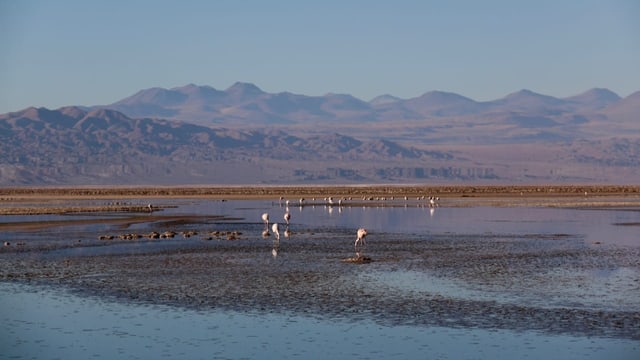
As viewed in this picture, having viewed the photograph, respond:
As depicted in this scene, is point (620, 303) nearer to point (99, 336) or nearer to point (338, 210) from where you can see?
point (99, 336)

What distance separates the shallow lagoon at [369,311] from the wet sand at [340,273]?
3.3 inches

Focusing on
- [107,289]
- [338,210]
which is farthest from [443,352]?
[338,210]

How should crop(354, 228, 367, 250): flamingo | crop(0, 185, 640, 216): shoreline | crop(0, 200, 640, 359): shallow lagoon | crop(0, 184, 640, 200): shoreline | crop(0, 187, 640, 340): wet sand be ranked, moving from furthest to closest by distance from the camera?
crop(0, 184, 640, 200): shoreline
crop(0, 185, 640, 216): shoreline
crop(354, 228, 367, 250): flamingo
crop(0, 187, 640, 340): wet sand
crop(0, 200, 640, 359): shallow lagoon

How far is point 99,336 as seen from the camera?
65.1 feet

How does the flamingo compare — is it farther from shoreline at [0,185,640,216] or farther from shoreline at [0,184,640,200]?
shoreline at [0,184,640,200]

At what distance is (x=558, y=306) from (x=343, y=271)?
814 centimetres

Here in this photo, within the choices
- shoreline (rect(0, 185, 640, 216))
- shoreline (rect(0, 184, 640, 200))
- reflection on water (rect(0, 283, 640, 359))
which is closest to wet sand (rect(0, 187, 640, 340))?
reflection on water (rect(0, 283, 640, 359))

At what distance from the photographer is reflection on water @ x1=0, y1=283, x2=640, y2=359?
18.1 metres

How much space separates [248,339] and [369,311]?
3.77m

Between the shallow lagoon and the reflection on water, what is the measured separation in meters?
0.02

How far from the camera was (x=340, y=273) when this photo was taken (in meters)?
28.8

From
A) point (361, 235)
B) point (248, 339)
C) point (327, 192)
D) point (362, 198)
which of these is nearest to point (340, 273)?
point (361, 235)

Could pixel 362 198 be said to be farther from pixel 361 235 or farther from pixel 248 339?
pixel 248 339

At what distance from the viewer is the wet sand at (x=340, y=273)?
71.3ft
